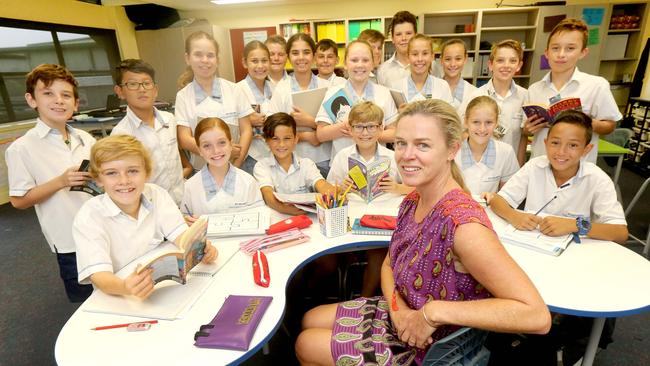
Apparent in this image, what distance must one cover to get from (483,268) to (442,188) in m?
0.35

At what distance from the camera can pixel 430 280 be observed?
1113mm

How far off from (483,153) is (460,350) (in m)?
1.55

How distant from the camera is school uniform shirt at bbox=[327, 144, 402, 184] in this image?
229 centimetres

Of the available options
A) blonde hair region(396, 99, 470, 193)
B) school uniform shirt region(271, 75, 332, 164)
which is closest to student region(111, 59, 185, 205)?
school uniform shirt region(271, 75, 332, 164)

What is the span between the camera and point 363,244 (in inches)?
66.9

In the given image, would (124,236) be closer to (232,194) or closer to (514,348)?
(232,194)

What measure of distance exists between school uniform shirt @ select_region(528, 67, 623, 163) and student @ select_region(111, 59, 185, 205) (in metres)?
2.52

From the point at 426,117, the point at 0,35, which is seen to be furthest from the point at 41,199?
the point at 0,35

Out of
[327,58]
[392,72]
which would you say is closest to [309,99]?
[327,58]

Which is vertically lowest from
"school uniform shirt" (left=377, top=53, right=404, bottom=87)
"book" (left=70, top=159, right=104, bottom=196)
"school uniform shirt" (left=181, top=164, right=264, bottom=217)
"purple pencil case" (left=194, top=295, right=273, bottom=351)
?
"purple pencil case" (left=194, top=295, right=273, bottom=351)

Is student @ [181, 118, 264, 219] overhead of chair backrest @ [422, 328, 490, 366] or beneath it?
overhead

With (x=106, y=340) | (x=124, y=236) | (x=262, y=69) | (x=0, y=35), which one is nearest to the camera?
(x=106, y=340)

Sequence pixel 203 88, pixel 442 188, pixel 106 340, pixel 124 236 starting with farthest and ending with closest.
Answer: pixel 203 88, pixel 124 236, pixel 442 188, pixel 106 340

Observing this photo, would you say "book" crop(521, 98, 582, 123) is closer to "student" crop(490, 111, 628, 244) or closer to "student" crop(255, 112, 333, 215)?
"student" crop(490, 111, 628, 244)
